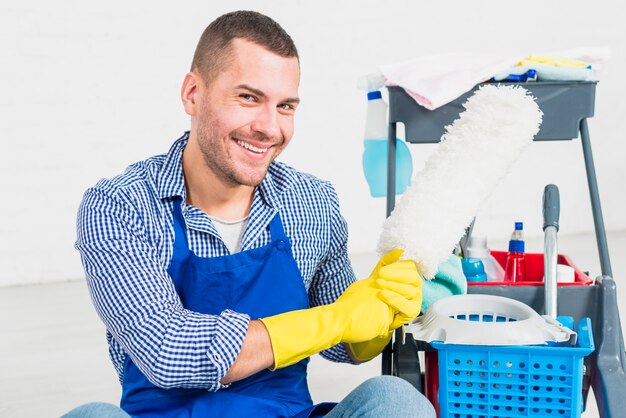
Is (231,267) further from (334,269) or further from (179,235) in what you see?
(334,269)

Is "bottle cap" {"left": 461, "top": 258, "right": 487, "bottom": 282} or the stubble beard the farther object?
"bottle cap" {"left": 461, "top": 258, "right": 487, "bottom": 282}

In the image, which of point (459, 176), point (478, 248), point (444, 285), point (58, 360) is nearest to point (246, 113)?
point (459, 176)

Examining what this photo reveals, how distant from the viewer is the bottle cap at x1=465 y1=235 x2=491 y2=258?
1.92 m

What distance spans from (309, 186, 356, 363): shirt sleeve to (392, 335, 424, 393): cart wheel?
6.3 inches

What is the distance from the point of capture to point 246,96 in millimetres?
1463

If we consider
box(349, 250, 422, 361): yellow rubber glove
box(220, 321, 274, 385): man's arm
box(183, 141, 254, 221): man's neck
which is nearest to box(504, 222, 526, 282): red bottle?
box(349, 250, 422, 361): yellow rubber glove

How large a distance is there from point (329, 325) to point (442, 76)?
82cm

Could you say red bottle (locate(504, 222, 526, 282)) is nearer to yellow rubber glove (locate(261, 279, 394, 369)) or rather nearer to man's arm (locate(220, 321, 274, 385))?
yellow rubber glove (locate(261, 279, 394, 369))

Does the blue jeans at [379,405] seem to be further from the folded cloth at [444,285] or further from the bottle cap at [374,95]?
the bottle cap at [374,95]

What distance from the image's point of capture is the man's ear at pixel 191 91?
1.54 metres

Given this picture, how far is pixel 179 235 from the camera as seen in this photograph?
4.73 ft

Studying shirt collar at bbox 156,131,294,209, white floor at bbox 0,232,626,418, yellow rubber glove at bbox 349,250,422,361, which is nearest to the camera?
yellow rubber glove at bbox 349,250,422,361

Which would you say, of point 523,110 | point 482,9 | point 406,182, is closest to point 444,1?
point 482,9

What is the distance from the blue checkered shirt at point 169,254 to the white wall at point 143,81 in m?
2.32
